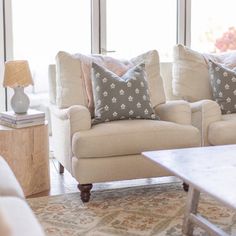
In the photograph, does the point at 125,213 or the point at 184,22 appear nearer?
the point at 125,213

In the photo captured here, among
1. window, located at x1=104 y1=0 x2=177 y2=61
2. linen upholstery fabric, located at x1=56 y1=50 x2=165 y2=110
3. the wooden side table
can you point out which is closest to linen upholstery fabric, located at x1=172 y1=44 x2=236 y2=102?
linen upholstery fabric, located at x1=56 y1=50 x2=165 y2=110

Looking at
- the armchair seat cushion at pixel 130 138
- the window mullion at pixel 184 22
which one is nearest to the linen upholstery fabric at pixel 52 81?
the armchair seat cushion at pixel 130 138

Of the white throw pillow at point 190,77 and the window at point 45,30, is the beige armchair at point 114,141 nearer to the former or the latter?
the white throw pillow at point 190,77

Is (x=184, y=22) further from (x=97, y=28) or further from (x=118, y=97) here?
(x=118, y=97)

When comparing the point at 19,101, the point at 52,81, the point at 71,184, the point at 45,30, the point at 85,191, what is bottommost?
the point at 71,184

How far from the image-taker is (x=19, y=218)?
151 centimetres

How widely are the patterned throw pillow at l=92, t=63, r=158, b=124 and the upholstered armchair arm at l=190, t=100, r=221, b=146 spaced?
1.18 feet

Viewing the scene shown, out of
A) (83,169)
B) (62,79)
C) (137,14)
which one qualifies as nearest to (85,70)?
(62,79)

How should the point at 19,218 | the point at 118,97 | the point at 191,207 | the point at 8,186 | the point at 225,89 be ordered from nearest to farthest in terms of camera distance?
the point at 19,218
the point at 8,186
the point at 191,207
the point at 118,97
the point at 225,89

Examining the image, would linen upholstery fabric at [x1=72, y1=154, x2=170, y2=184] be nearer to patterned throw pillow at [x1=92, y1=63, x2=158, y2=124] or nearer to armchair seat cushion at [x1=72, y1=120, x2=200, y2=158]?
armchair seat cushion at [x1=72, y1=120, x2=200, y2=158]

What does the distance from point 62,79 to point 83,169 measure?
89 centimetres

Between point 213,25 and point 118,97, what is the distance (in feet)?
6.55

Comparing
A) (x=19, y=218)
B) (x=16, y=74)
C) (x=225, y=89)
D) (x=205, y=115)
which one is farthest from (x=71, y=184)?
(x=19, y=218)

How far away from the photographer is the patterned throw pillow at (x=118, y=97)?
3.57m
